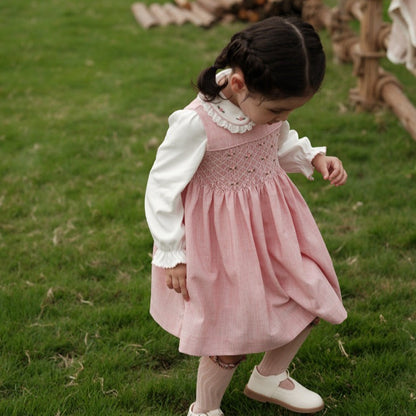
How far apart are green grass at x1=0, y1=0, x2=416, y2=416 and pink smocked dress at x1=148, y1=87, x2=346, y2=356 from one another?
0.61 m

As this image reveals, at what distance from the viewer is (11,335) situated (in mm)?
3080

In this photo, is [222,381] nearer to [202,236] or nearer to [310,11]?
[202,236]

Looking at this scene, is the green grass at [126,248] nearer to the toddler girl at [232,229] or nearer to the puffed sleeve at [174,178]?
the toddler girl at [232,229]

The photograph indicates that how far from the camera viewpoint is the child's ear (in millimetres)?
2002

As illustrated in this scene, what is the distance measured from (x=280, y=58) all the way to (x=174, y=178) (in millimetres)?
535

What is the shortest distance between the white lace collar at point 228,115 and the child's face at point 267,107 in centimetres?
5

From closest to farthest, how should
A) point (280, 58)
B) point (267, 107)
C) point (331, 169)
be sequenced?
point (280, 58) → point (267, 107) → point (331, 169)

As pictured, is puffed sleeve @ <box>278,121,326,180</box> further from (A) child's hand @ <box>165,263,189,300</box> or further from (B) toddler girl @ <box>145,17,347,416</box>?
(A) child's hand @ <box>165,263,189,300</box>

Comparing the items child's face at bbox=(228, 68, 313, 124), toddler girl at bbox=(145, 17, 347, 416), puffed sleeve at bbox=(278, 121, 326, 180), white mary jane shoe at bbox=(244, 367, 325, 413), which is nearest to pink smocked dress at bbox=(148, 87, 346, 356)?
toddler girl at bbox=(145, 17, 347, 416)

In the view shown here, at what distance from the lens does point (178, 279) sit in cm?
216

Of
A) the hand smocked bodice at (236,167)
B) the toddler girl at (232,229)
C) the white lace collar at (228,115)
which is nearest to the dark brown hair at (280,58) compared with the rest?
the toddler girl at (232,229)

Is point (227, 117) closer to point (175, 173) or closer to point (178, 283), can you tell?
point (175, 173)

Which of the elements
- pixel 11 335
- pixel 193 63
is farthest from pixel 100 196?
pixel 193 63

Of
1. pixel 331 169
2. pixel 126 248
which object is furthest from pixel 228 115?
pixel 126 248
